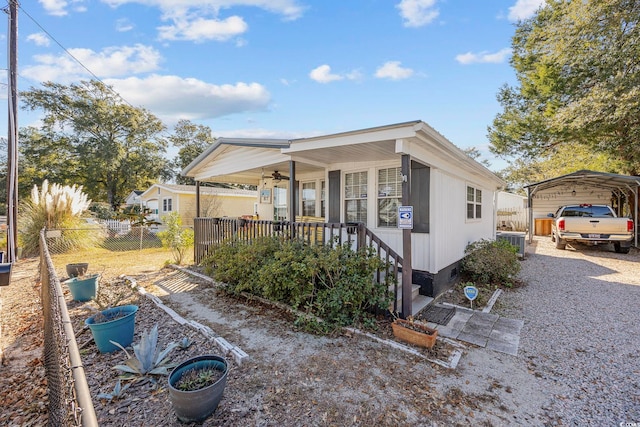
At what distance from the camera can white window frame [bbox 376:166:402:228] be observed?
18.4ft

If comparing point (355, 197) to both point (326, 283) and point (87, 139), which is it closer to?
point (326, 283)

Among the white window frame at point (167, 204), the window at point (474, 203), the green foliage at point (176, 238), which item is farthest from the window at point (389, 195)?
the white window frame at point (167, 204)

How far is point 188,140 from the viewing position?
31.2 metres

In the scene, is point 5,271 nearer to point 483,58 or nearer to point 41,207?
point 41,207

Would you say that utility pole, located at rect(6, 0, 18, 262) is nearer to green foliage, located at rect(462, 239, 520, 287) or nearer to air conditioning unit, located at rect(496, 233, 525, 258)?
green foliage, located at rect(462, 239, 520, 287)

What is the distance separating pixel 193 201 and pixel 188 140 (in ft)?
50.1

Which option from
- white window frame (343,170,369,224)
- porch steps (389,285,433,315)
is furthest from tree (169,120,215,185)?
porch steps (389,285,433,315)

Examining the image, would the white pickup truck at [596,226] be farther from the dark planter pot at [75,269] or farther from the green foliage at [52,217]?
the green foliage at [52,217]

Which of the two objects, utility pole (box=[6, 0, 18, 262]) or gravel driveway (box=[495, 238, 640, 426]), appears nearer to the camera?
gravel driveway (box=[495, 238, 640, 426])

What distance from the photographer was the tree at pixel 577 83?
10320mm

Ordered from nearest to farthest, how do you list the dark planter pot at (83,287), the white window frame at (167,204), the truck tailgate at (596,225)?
the dark planter pot at (83,287), the truck tailgate at (596,225), the white window frame at (167,204)

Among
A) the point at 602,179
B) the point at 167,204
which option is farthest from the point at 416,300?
the point at 167,204

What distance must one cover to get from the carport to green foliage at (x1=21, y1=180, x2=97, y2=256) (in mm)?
17784

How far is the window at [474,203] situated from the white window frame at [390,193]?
2.78m
